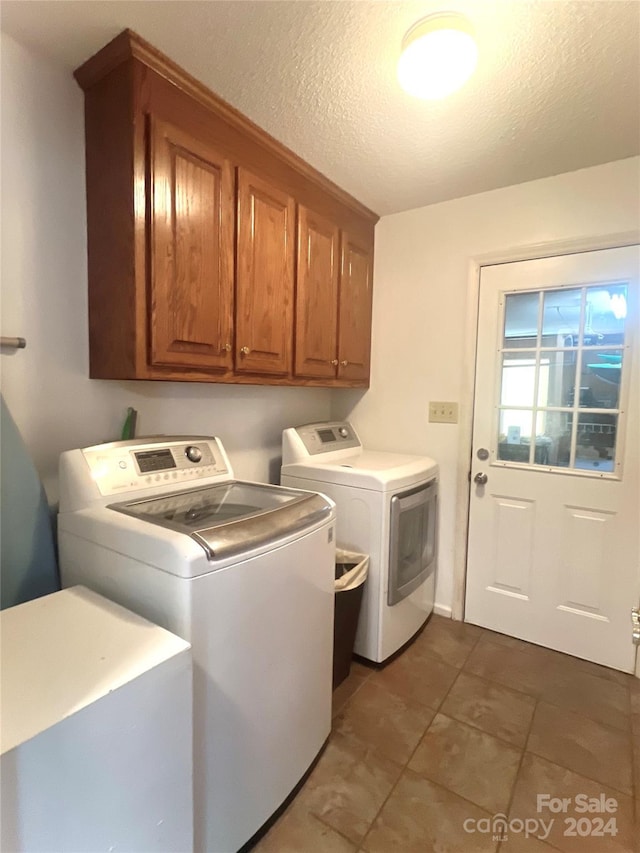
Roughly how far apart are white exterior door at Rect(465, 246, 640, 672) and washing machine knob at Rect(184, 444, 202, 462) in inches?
57.9

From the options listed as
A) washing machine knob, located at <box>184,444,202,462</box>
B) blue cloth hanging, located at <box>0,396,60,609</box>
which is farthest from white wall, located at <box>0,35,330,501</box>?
washing machine knob, located at <box>184,444,202,462</box>

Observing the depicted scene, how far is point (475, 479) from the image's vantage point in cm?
236

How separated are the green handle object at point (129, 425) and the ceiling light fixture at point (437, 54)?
1.45 meters

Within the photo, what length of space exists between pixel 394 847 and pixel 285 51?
236 cm

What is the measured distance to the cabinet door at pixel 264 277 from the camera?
1.73m

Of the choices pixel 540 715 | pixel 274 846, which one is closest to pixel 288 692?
pixel 274 846

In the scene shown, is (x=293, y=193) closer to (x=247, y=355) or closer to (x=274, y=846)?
(x=247, y=355)

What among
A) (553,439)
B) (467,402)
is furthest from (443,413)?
(553,439)

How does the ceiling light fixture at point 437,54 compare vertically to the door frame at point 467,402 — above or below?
above

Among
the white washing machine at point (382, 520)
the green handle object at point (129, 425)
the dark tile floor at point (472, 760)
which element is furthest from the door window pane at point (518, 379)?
the green handle object at point (129, 425)

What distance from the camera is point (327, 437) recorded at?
2453 mm

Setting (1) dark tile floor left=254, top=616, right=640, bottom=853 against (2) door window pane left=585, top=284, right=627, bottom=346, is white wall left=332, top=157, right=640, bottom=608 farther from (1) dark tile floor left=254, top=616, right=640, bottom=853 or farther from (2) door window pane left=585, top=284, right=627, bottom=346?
(1) dark tile floor left=254, top=616, right=640, bottom=853

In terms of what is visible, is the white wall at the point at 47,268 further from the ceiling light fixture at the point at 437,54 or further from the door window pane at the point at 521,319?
the door window pane at the point at 521,319

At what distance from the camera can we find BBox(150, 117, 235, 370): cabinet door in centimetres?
141
